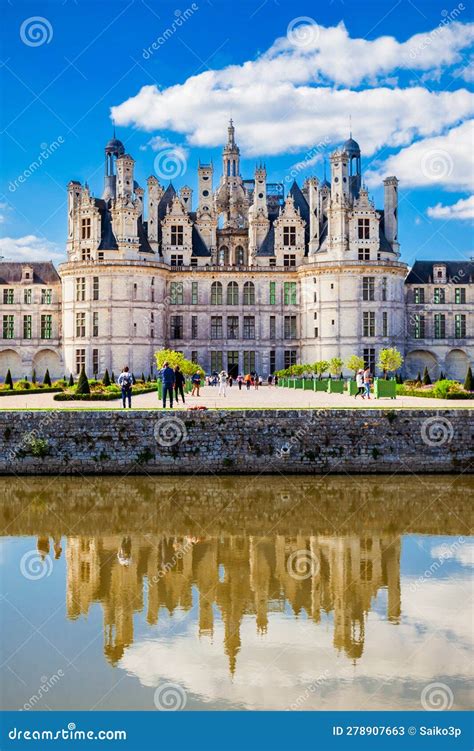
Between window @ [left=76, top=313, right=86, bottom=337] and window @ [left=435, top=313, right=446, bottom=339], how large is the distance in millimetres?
26882

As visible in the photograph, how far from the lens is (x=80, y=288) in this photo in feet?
205

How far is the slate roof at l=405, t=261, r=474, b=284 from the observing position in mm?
67250

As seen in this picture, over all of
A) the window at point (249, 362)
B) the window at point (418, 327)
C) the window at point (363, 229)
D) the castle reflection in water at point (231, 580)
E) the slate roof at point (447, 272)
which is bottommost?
the castle reflection in water at point (231, 580)

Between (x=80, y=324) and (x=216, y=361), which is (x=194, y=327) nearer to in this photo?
(x=216, y=361)

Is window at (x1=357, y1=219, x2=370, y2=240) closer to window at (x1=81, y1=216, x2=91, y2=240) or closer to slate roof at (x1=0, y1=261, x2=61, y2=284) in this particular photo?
window at (x1=81, y1=216, x2=91, y2=240)

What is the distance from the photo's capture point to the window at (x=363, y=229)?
2452 inches

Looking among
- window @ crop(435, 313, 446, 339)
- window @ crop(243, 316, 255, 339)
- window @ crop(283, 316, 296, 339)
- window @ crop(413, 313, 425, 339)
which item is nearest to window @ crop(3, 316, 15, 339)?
window @ crop(243, 316, 255, 339)

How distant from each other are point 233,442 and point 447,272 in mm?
46619

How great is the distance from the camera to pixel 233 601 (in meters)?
13.8

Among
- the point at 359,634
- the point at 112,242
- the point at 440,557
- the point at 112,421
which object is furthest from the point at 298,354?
the point at 359,634
